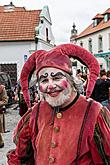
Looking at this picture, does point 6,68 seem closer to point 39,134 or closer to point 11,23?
point 11,23

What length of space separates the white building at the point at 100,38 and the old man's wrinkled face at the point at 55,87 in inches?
1121

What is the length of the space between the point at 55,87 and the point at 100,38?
34.2 metres

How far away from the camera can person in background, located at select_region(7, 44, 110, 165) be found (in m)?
2.23

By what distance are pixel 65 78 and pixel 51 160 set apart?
479 mm

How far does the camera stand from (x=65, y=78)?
2.30m

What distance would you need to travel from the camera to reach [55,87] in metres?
2.26

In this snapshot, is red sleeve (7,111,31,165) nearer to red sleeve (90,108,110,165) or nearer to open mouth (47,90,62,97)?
open mouth (47,90,62,97)

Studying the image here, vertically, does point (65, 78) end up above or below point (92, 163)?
above

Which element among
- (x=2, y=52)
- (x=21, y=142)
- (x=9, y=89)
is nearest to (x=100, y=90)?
(x=21, y=142)

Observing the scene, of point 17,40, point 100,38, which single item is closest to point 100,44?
point 100,38

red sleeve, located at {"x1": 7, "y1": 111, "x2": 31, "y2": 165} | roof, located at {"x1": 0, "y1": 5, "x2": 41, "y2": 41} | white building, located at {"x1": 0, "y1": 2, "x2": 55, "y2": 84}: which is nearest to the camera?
red sleeve, located at {"x1": 7, "y1": 111, "x2": 31, "y2": 165}

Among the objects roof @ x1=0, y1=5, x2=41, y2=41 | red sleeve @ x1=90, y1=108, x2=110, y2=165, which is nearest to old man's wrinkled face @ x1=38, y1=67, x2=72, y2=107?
red sleeve @ x1=90, y1=108, x2=110, y2=165

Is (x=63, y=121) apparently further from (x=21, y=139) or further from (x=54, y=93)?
Result: (x=21, y=139)

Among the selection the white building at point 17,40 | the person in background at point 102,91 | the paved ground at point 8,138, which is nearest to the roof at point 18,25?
the white building at point 17,40
